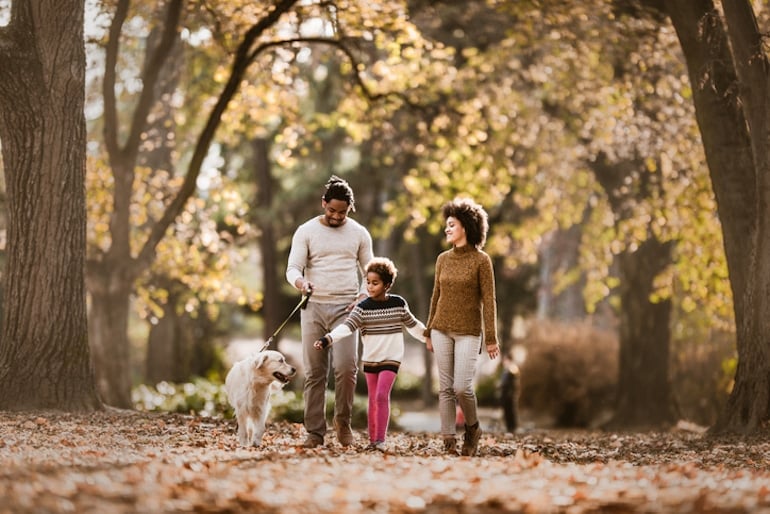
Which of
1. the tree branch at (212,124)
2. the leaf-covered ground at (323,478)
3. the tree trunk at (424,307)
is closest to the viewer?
the leaf-covered ground at (323,478)

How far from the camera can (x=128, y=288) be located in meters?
16.5

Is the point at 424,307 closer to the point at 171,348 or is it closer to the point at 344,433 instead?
the point at 171,348

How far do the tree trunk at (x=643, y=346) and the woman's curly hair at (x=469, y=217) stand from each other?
1200 cm

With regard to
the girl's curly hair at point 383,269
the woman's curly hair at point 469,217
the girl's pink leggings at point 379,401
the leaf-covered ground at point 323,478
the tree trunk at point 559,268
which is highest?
the tree trunk at point 559,268

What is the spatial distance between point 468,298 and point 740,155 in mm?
5153

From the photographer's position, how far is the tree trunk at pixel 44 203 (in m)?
11.6

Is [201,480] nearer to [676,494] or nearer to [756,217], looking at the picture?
[676,494]

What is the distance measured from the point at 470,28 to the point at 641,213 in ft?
19.8

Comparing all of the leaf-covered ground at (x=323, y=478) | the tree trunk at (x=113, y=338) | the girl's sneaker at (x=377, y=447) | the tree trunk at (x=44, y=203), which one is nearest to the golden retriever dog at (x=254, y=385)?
the leaf-covered ground at (x=323, y=478)

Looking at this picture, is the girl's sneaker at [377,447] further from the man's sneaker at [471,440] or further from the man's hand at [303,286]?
the man's hand at [303,286]

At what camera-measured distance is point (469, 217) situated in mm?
9484

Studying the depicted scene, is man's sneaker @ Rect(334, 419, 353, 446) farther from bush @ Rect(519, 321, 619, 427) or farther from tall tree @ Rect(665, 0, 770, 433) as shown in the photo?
bush @ Rect(519, 321, 619, 427)

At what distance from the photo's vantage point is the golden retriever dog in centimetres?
918

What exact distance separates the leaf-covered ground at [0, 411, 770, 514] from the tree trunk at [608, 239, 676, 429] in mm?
10487
